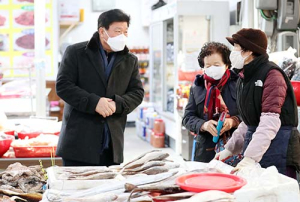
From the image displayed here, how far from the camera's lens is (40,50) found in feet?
17.0

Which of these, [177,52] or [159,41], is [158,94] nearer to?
[159,41]

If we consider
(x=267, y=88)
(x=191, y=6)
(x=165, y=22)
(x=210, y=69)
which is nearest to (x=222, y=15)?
(x=191, y=6)

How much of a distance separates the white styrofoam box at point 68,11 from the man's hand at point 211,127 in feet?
27.0

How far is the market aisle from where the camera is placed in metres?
8.11

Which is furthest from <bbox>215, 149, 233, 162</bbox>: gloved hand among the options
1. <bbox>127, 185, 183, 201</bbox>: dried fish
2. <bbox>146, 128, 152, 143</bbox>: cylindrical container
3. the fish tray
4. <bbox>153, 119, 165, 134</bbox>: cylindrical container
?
<bbox>146, 128, 152, 143</bbox>: cylindrical container

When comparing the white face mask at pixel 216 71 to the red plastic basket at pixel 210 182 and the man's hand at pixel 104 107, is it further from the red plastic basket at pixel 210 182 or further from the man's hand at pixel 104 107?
the red plastic basket at pixel 210 182

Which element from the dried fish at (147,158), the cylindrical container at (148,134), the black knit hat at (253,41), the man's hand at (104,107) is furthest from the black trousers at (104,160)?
the cylindrical container at (148,134)

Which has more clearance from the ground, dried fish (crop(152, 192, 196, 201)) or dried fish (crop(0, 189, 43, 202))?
dried fish (crop(152, 192, 196, 201))

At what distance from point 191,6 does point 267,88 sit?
5.31 meters

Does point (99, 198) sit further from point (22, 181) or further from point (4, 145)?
point (4, 145)

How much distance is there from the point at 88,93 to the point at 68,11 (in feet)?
26.9

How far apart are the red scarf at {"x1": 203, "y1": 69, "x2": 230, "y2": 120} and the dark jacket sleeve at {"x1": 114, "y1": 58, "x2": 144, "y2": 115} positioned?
475 millimetres

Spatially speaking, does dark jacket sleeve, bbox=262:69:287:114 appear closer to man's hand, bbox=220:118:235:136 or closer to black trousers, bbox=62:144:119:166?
man's hand, bbox=220:118:235:136

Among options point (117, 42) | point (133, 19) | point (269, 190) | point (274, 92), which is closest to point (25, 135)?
point (117, 42)
